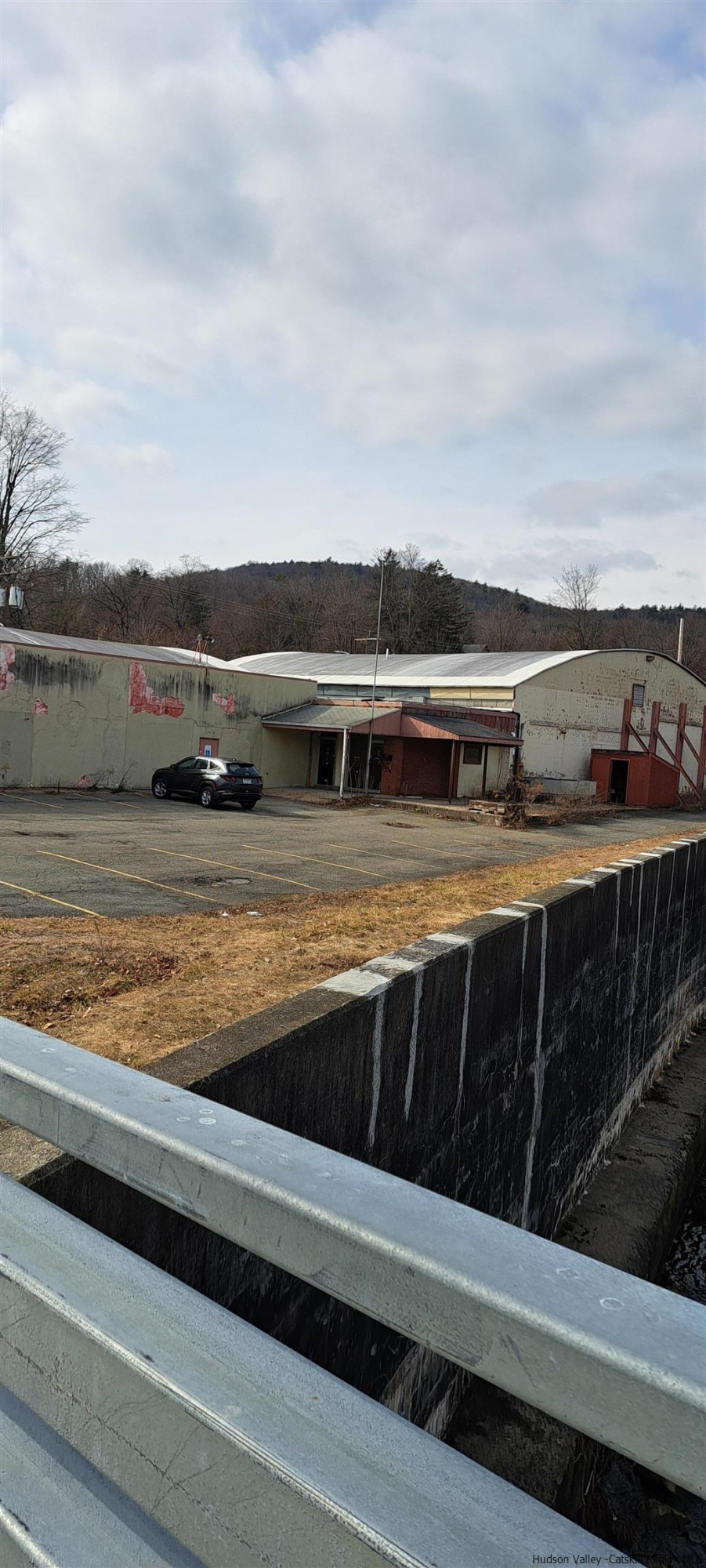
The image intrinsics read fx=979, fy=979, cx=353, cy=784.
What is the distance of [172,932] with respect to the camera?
9.62 meters

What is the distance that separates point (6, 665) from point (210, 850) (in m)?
13.5

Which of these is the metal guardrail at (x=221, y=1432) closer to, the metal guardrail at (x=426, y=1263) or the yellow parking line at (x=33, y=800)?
the metal guardrail at (x=426, y=1263)

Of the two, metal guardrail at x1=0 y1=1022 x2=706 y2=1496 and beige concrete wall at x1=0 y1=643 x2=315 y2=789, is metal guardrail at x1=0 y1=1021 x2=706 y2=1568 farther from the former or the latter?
beige concrete wall at x1=0 y1=643 x2=315 y2=789

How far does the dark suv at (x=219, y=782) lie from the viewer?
27734mm

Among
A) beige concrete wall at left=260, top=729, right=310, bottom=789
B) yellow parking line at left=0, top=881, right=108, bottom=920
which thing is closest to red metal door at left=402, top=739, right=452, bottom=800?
beige concrete wall at left=260, top=729, right=310, bottom=789

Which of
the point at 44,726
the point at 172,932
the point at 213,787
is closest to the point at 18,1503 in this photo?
the point at 172,932

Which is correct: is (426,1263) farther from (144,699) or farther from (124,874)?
(144,699)

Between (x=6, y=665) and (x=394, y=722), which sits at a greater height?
(x=6, y=665)

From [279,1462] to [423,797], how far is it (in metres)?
36.2

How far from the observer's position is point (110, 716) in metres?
31.1

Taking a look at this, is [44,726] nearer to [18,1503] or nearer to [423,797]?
[423,797]

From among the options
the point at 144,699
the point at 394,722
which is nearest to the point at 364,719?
the point at 394,722

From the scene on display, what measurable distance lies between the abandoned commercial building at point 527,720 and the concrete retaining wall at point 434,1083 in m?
23.9

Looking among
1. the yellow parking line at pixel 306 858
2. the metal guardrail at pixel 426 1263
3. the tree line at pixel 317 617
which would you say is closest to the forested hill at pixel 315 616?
the tree line at pixel 317 617
